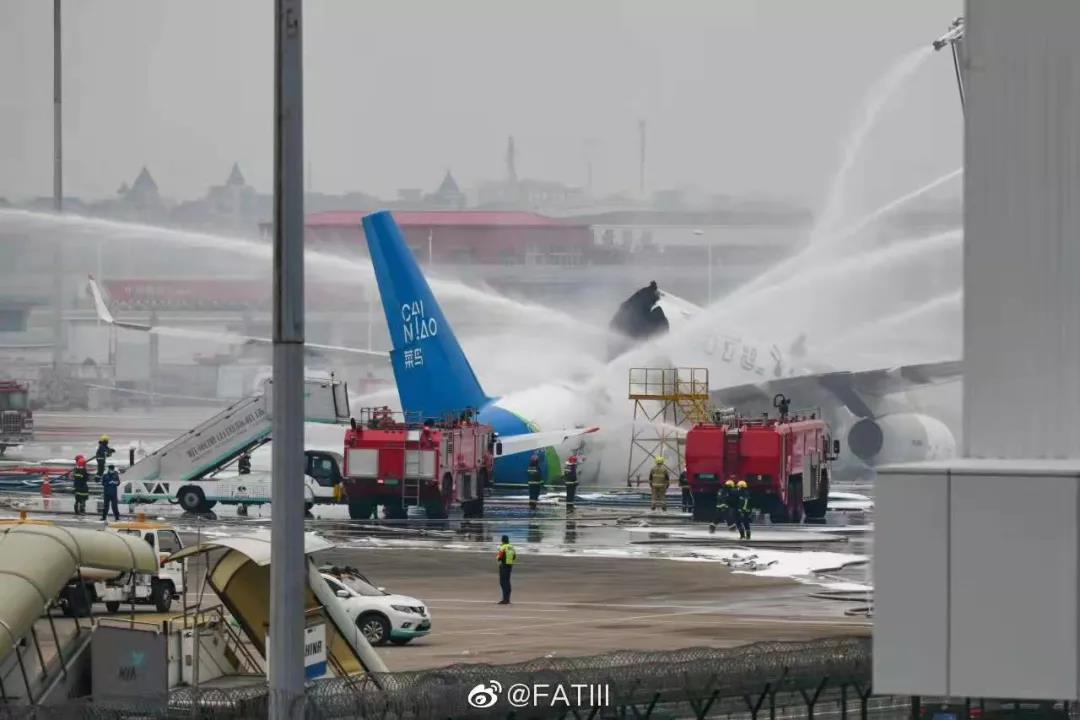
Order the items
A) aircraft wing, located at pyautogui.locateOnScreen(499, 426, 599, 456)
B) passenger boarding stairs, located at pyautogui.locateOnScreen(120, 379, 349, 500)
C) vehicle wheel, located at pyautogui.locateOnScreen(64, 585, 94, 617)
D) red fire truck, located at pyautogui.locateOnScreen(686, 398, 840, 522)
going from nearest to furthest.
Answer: vehicle wheel, located at pyautogui.locateOnScreen(64, 585, 94, 617), red fire truck, located at pyautogui.locateOnScreen(686, 398, 840, 522), passenger boarding stairs, located at pyautogui.locateOnScreen(120, 379, 349, 500), aircraft wing, located at pyautogui.locateOnScreen(499, 426, 599, 456)

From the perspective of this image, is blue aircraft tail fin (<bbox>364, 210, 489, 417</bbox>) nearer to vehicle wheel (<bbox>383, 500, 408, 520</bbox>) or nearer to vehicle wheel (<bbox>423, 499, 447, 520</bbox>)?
vehicle wheel (<bbox>383, 500, 408, 520</bbox>)

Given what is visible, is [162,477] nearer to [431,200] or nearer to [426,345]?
[426,345]

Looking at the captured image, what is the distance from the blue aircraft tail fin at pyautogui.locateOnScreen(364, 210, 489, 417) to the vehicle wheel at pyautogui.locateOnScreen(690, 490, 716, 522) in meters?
13.8

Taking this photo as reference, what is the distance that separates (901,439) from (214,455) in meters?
22.1

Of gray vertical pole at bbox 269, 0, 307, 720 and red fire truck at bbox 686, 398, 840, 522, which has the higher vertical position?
gray vertical pole at bbox 269, 0, 307, 720

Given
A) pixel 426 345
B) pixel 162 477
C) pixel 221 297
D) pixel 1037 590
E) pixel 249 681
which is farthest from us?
pixel 221 297

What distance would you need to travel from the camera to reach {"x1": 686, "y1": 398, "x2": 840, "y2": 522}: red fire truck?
49.0m

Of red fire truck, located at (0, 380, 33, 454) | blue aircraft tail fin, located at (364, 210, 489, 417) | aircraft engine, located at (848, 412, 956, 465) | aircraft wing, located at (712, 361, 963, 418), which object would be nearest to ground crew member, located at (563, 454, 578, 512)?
blue aircraft tail fin, located at (364, 210, 489, 417)

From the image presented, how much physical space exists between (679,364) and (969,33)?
61.5m

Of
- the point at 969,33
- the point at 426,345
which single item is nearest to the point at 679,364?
the point at 426,345

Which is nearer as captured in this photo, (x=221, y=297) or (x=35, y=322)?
(x=221, y=297)

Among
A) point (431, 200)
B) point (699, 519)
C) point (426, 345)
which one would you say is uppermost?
point (431, 200)

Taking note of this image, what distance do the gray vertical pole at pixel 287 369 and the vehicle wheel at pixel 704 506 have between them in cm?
3888

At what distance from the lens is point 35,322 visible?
105875 millimetres
